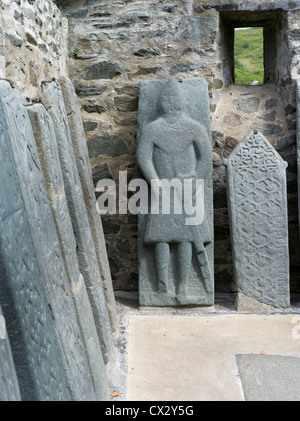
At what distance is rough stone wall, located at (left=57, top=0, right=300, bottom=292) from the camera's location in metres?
4.14

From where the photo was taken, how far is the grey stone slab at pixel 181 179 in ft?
12.6

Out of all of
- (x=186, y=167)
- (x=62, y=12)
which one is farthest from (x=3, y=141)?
(x=62, y=12)

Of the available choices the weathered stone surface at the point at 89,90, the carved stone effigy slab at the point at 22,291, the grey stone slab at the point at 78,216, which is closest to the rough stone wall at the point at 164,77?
the weathered stone surface at the point at 89,90

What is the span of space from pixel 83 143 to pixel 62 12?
1.45 metres

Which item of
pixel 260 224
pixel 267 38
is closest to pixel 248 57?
pixel 267 38

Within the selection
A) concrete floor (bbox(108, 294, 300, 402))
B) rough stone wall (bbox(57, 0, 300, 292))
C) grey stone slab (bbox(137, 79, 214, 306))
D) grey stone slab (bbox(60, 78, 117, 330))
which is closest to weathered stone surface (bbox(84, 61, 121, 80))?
rough stone wall (bbox(57, 0, 300, 292))

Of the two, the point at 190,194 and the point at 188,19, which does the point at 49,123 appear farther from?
the point at 188,19

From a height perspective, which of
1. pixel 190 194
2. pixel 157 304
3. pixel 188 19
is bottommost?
pixel 157 304

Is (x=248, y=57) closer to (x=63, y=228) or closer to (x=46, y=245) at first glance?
(x=63, y=228)

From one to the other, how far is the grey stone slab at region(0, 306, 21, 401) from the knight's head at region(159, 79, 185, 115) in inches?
101

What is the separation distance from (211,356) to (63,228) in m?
1.35

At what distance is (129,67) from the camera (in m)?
4.21

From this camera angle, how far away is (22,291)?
5.68 ft

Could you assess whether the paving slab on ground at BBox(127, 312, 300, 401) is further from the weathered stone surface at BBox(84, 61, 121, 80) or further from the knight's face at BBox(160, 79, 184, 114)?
the weathered stone surface at BBox(84, 61, 121, 80)
